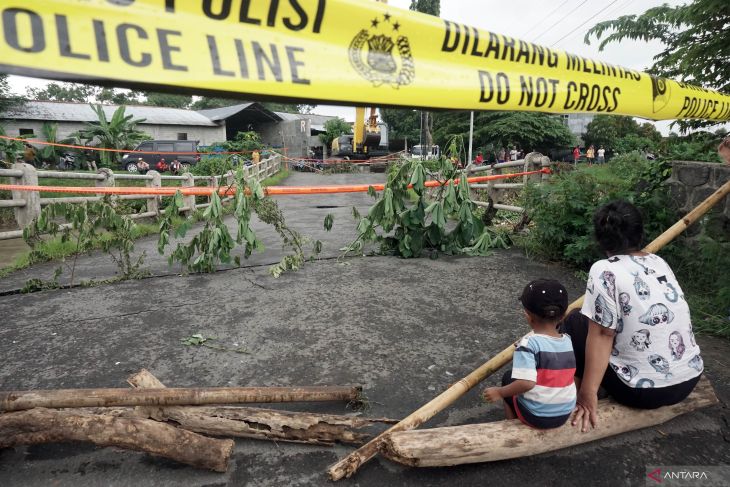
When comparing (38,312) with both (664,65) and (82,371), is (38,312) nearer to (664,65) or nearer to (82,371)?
(82,371)

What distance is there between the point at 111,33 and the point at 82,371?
2432 mm

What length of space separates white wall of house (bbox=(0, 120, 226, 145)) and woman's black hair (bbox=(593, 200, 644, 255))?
29.6m

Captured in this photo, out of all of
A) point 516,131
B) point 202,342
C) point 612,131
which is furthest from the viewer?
point 612,131

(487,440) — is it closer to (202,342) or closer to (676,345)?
(676,345)

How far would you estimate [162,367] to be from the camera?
297 cm

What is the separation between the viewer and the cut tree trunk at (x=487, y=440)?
1870 millimetres

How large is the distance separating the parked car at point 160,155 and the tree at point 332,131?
42.0 feet

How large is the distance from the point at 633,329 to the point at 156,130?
32.6 meters

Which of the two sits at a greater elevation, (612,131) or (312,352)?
(612,131)

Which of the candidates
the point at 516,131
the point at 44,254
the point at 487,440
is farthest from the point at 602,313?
the point at 516,131

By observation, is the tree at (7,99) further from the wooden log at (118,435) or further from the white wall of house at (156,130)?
the wooden log at (118,435)

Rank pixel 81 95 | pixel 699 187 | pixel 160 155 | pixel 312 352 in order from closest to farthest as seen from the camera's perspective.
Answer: pixel 312 352
pixel 699 187
pixel 160 155
pixel 81 95

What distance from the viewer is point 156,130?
29.8 meters

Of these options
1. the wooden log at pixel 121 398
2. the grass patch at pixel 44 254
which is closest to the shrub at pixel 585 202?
the wooden log at pixel 121 398
